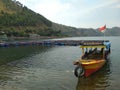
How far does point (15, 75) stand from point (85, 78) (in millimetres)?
12593

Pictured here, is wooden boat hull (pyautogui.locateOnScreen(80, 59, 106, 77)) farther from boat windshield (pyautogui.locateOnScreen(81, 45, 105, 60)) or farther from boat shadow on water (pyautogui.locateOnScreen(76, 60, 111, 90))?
boat windshield (pyautogui.locateOnScreen(81, 45, 105, 60))

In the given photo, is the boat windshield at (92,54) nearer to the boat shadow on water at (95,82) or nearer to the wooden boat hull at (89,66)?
the wooden boat hull at (89,66)

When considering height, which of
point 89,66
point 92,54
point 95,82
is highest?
point 92,54

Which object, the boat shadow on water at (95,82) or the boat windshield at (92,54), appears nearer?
the boat shadow on water at (95,82)

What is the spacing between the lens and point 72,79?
124ft

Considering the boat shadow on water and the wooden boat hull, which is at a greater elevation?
the wooden boat hull

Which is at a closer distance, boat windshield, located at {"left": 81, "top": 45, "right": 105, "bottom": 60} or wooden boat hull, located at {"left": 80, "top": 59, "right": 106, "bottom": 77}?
wooden boat hull, located at {"left": 80, "top": 59, "right": 106, "bottom": 77}

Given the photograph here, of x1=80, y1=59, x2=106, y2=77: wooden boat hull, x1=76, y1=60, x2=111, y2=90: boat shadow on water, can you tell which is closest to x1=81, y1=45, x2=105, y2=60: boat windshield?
x1=80, y1=59, x2=106, y2=77: wooden boat hull

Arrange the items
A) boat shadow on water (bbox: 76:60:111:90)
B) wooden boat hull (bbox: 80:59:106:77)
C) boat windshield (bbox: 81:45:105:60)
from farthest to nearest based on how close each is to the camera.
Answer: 1. boat windshield (bbox: 81:45:105:60)
2. wooden boat hull (bbox: 80:59:106:77)
3. boat shadow on water (bbox: 76:60:111:90)

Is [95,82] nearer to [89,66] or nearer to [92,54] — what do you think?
[89,66]

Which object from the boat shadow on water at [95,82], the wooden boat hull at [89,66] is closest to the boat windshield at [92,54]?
the wooden boat hull at [89,66]

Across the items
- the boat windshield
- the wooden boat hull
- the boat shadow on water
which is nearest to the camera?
the boat shadow on water

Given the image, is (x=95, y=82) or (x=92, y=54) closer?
(x=95, y=82)

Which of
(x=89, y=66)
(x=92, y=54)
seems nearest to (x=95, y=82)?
(x=89, y=66)
